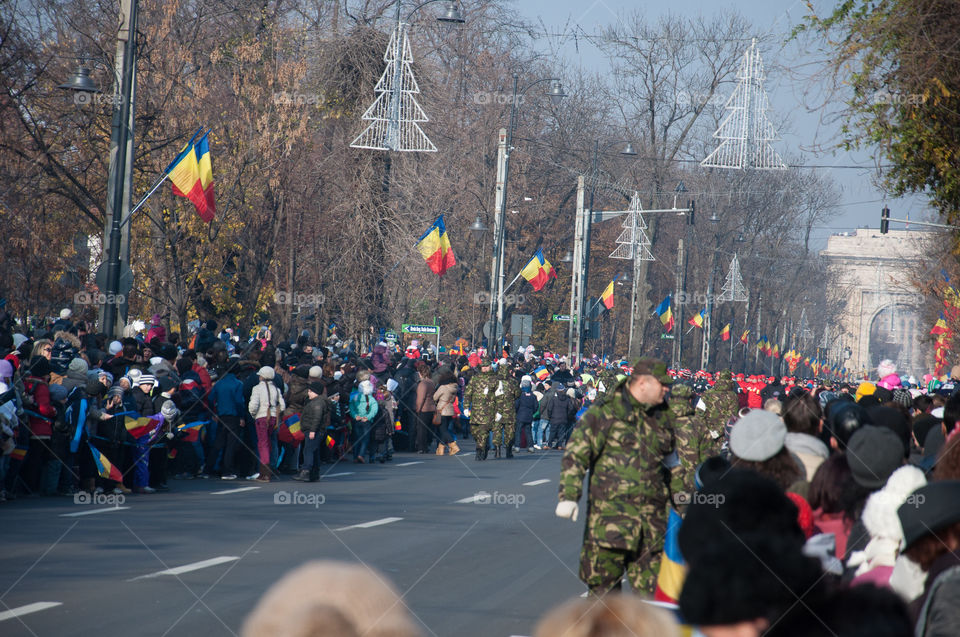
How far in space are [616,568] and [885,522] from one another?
8.20 feet

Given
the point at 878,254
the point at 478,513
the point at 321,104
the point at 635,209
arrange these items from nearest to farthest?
the point at 478,513 → the point at 321,104 → the point at 635,209 → the point at 878,254

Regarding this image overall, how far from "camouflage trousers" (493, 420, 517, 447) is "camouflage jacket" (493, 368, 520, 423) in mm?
153

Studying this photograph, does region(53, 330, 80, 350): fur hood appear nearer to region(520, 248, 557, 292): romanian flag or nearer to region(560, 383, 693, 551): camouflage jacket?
region(560, 383, 693, 551): camouflage jacket

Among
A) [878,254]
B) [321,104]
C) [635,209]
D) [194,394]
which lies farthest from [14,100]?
[878,254]

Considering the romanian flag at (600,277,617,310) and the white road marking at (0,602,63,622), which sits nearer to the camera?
the white road marking at (0,602,63,622)

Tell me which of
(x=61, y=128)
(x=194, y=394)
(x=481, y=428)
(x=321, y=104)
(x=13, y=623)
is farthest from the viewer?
(x=321, y=104)

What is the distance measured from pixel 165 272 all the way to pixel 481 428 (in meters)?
8.29

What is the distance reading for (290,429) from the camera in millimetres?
18516

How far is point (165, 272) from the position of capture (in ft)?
87.2

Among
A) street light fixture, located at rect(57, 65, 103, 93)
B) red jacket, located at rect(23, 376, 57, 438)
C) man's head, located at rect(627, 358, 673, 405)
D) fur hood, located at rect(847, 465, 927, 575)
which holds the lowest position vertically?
red jacket, located at rect(23, 376, 57, 438)

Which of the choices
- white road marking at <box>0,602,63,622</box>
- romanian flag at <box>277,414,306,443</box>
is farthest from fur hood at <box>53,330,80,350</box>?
white road marking at <box>0,602,63,622</box>

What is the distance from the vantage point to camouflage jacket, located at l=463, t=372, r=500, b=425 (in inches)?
902

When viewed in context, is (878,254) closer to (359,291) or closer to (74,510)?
(359,291)

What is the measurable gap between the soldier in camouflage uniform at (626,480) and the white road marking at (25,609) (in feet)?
11.9
